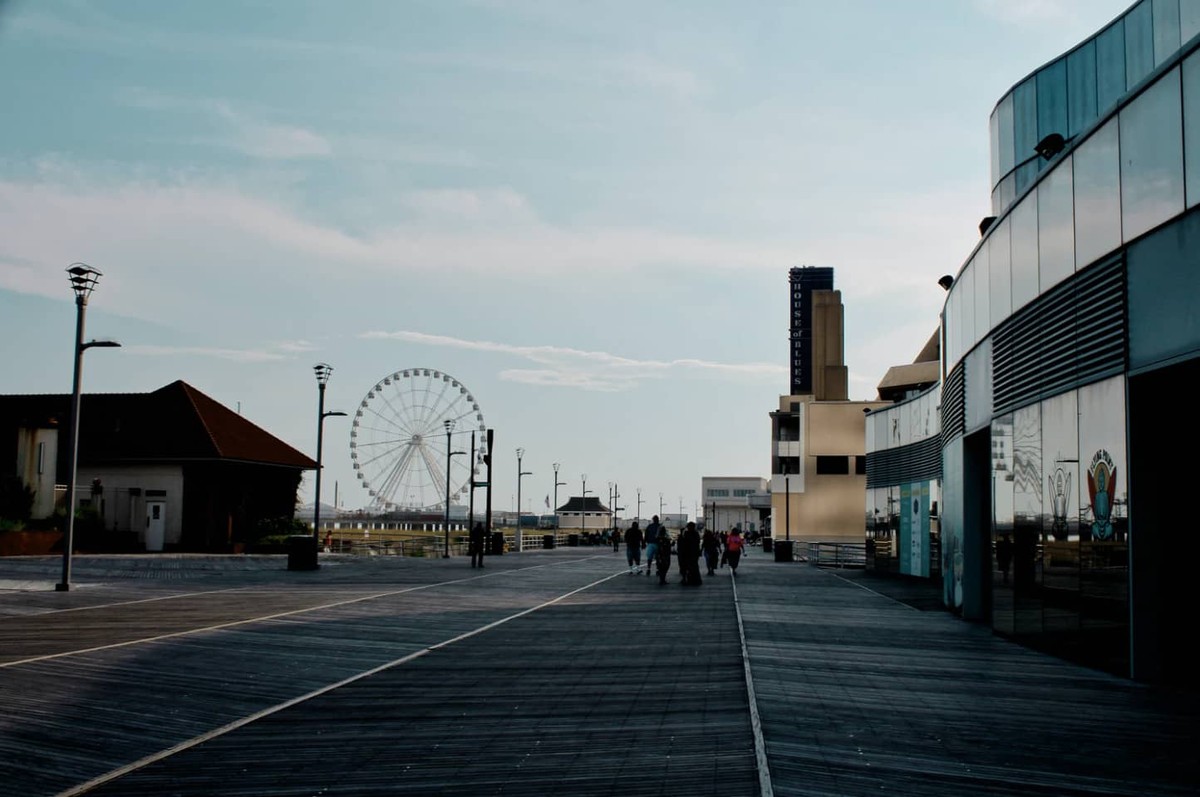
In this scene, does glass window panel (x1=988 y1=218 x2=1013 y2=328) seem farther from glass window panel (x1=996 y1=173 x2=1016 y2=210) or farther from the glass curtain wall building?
glass window panel (x1=996 y1=173 x2=1016 y2=210)

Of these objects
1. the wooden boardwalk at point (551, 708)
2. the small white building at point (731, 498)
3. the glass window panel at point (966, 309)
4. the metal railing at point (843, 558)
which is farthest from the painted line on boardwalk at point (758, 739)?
the small white building at point (731, 498)

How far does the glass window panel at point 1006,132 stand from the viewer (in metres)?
35.2

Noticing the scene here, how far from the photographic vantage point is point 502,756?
8.43 m

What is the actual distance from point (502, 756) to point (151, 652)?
722 centimetres

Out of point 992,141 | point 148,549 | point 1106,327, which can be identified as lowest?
point 148,549

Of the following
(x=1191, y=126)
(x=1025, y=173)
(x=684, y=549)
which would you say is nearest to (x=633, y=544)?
(x=684, y=549)

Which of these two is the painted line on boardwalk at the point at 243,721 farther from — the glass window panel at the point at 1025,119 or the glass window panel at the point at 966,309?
the glass window panel at the point at 1025,119

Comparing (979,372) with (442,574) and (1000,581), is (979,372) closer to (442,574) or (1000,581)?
(1000,581)

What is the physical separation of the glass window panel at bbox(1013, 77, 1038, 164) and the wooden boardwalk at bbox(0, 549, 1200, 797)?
18.3 meters

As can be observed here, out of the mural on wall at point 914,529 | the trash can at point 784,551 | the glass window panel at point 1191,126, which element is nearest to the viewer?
the glass window panel at point 1191,126

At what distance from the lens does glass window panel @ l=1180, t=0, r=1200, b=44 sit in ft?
82.2

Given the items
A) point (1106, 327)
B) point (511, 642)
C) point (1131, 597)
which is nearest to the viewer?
point (1131, 597)

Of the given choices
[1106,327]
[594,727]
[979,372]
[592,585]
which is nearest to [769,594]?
[592,585]

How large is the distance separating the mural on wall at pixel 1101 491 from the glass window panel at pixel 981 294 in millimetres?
6807
